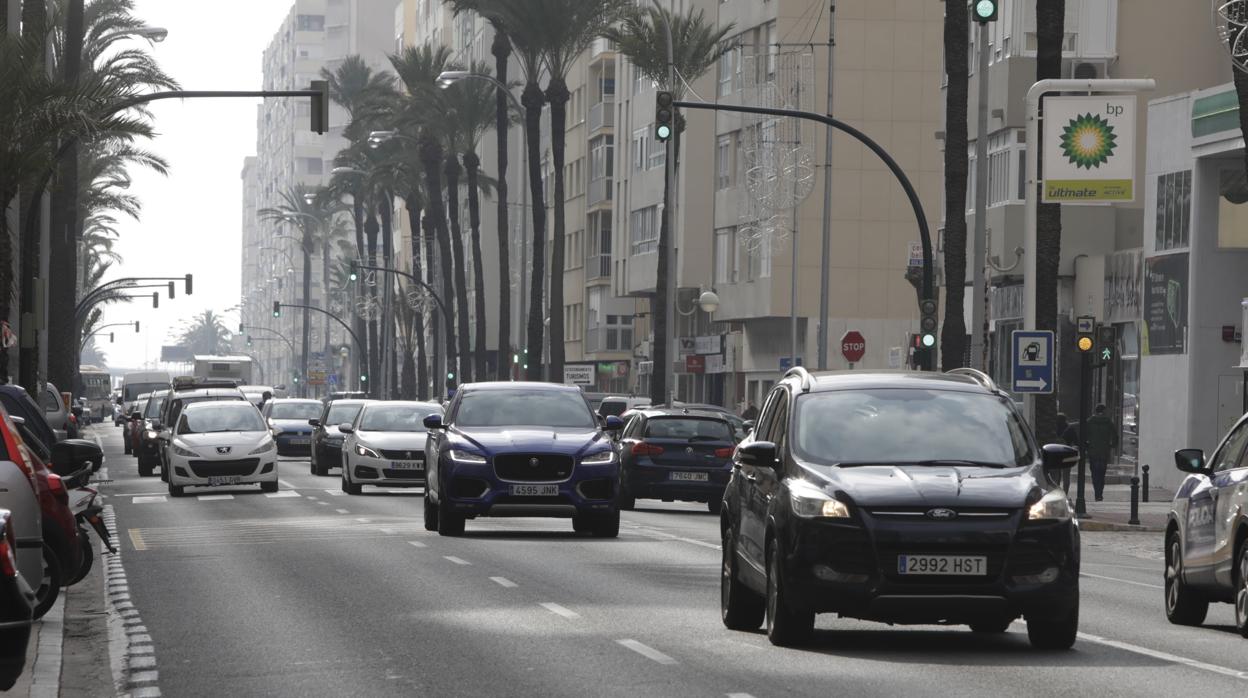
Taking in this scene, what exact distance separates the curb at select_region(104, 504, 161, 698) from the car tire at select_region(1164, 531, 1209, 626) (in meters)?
7.04

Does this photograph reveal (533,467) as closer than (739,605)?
No

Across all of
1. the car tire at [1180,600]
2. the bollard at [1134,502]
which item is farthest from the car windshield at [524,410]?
the car tire at [1180,600]

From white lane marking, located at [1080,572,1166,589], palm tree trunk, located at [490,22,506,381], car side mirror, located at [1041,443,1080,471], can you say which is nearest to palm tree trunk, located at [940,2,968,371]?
white lane marking, located at [1080,572,1166,589]

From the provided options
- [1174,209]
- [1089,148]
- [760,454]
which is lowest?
[760,454]

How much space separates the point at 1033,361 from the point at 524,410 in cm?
885

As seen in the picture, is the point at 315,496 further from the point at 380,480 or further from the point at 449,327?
the point at 449,327

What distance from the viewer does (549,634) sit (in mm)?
15203

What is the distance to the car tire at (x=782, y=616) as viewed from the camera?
14.0 m

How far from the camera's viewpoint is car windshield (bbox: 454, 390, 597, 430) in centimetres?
2731

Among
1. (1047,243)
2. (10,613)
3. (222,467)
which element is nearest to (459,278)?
(222,467)

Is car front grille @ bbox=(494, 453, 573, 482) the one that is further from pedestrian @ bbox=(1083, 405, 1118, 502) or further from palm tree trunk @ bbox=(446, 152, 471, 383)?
palm tree trunk @ bbox=(446, 152, 471, 383)

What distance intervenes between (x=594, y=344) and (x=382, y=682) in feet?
301

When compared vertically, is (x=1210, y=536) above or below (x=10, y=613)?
below

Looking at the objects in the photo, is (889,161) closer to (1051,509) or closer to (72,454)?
(72,454)
